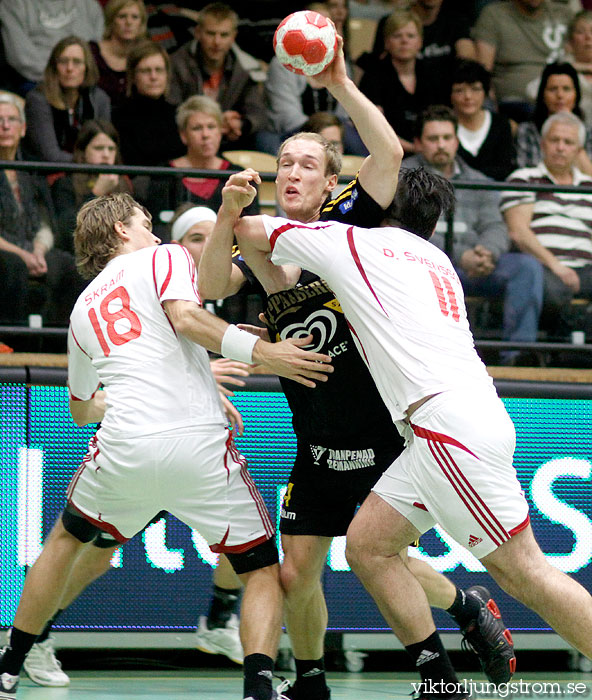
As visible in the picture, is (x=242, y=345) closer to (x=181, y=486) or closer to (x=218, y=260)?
(x=218, y=260)

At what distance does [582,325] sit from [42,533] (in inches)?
134

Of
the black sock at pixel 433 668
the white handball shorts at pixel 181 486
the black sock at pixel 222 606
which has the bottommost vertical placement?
the black sock at pixel 222 606

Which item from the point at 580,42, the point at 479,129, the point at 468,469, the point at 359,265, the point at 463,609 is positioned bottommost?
the point at 463,609

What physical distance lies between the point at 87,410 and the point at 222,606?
134 centimetres

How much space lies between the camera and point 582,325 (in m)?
6.64

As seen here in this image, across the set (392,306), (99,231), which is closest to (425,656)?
(392,306)

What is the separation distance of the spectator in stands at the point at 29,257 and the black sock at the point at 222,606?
180 cm

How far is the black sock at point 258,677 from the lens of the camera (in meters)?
4.14

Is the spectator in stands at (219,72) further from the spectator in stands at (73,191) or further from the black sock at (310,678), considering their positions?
the black sock at (310,678)

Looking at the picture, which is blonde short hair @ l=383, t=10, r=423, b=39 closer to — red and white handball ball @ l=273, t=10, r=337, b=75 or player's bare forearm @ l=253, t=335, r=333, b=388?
red and white handball ball @ l=273, t=10, r=337, b=75

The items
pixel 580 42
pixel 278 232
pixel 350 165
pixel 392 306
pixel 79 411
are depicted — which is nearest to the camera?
pixel 392 306

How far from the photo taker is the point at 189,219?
6230 millimetres

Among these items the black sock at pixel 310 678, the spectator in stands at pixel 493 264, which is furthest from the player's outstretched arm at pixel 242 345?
the spectator in stands at pixel 493 264

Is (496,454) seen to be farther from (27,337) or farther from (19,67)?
(19,67)
